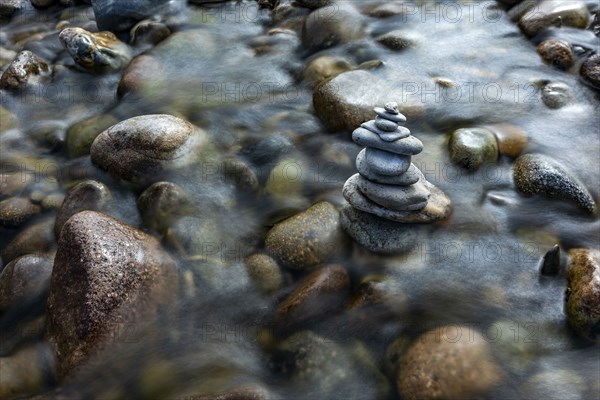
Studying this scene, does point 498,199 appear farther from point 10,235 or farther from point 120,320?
point 10,235

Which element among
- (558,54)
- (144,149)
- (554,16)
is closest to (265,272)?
(144,149)

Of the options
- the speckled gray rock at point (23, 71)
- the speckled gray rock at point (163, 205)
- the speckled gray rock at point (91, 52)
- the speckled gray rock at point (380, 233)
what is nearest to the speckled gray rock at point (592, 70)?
the speckled gray rock at point (380, 233)

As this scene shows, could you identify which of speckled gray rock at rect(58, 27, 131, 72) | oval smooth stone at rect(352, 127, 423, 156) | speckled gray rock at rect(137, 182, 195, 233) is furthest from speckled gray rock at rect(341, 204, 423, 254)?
speckled gray rock at rect(58, 27, 131, 72)

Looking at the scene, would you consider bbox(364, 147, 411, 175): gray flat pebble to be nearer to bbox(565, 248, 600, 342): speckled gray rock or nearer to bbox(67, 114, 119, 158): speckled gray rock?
bbox(565, 248, 600, 342): speckled gray rock

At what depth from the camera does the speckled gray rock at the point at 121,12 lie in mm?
9117

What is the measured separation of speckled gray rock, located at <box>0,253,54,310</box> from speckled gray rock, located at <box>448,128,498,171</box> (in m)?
4.63

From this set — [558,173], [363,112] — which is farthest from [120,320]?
[558,173]

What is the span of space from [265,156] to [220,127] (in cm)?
90

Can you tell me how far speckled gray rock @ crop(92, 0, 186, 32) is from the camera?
29.9ft

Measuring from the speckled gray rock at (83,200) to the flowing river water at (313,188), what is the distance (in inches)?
5.6

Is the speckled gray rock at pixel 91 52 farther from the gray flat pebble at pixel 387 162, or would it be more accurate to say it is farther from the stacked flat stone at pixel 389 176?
the gray flat pebble at pixel 387 162

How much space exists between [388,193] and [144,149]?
2.95m

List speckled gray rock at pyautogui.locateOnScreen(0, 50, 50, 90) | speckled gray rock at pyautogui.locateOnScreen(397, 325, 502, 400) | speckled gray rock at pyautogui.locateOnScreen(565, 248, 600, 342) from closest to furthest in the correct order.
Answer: speckled gray rock at pyautogui.locateOnScreen(397, 325, 502, 400)
speckled gray rock at pyautogui.locateOnScreen(565, 248, 600, 342)
speckled gray rock at pyautogui.locateOnScreen(0, 50, 50, 90)

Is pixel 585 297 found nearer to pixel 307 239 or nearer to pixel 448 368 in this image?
pixel 448 368
